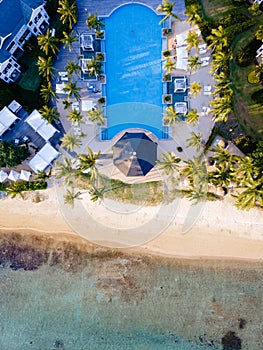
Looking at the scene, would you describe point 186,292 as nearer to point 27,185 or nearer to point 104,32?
point 27,185

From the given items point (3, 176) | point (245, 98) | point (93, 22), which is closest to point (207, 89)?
point (245, 98)

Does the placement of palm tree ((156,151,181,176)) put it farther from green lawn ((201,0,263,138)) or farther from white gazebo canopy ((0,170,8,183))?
white gazebo canopy ((0,170,8,183))

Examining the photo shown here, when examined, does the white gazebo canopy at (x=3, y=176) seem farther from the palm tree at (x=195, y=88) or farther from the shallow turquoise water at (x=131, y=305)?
the palm tree at (x=195, y=88)

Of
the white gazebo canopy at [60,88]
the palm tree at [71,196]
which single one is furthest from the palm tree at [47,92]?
the palm tree at [71,196]

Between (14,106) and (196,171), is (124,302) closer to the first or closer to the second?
(196,171)

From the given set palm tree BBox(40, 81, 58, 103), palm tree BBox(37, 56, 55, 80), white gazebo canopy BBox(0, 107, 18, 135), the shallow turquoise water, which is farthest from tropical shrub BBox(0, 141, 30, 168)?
the shallow turquoise water

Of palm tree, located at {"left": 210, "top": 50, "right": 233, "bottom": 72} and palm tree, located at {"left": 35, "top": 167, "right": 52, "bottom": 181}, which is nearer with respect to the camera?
palm tree, located at {"left": 210, "top": 50, "right": 233, "bottom": 72}
